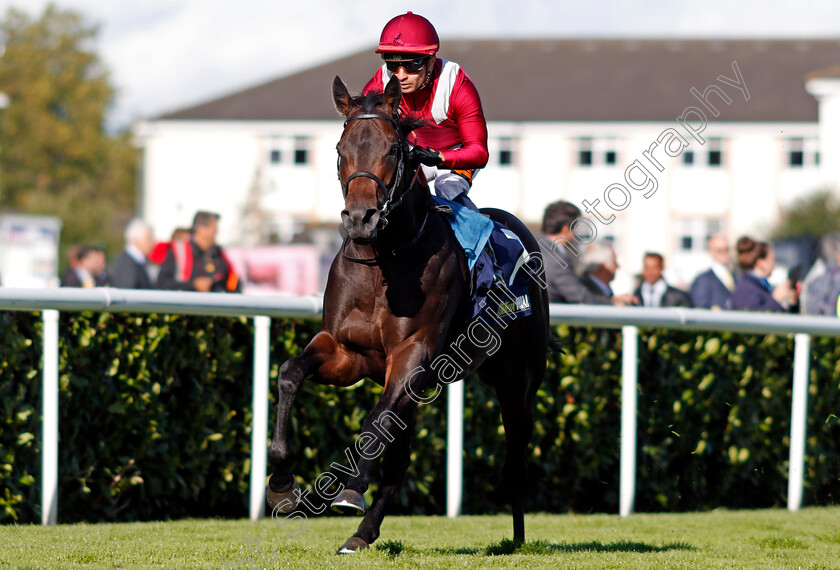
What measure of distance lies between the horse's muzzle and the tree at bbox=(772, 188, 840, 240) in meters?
35.3

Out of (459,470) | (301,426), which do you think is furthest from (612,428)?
(301,426)

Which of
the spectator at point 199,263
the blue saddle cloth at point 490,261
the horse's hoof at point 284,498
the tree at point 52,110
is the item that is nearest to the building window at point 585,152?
the tree at point 52,110

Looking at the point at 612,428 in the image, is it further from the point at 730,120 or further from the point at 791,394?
the point at 730,120

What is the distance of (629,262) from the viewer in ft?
149

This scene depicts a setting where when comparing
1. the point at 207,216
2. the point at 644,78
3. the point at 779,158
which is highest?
the point at 644,78

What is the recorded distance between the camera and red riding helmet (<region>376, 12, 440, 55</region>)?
564cm

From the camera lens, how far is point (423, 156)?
5434mm

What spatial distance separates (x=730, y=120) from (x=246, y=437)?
40.2 meters

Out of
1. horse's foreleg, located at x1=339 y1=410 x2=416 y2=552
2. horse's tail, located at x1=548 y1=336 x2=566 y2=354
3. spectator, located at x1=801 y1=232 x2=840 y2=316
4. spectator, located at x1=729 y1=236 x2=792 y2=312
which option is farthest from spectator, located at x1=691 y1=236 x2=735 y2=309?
horse's foreleg, located at x1=339 y1=410 x2=416 y2=552

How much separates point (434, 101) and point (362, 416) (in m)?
2.60

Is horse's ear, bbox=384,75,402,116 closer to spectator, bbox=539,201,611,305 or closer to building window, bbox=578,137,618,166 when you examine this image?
spectator, bbox=539,201,611,305

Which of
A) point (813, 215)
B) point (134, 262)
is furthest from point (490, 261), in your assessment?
point (813, 215)

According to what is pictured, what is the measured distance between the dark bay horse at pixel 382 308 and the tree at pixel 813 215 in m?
34.5

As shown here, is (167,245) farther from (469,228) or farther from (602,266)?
(469,228)
